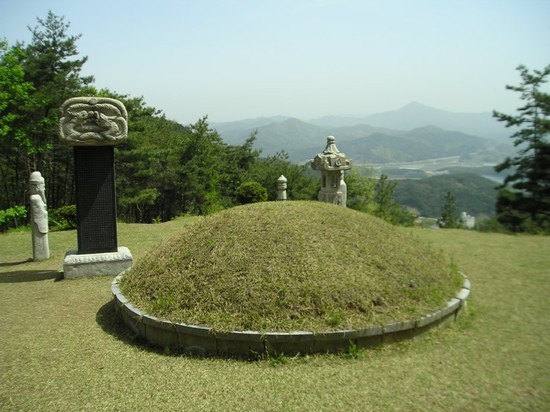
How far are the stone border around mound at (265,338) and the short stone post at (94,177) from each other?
3462 mm

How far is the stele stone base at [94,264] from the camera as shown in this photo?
7891 millimetres

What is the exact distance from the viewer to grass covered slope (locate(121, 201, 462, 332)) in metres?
4.82

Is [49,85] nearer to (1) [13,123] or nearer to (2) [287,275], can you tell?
(1) [13,123]

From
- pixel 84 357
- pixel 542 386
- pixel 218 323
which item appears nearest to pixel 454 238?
pixel 542 386

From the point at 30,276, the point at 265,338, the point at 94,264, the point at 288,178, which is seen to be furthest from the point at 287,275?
the point at 288,178

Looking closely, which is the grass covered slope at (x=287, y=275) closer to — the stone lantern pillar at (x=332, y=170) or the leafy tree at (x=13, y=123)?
the stone lantern pillar at (x=332, y=170)

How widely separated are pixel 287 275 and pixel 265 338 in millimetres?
1001

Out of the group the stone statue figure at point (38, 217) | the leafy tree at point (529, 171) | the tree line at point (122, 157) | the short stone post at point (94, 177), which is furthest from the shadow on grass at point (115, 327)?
the leafy tree at point (529, 171)

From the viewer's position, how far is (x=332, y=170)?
46.2 ft

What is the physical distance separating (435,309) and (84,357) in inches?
169

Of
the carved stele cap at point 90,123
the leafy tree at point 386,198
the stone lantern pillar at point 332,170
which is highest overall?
the carved stele cap at point 90,123

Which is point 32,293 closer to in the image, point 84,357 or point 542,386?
point 84,357

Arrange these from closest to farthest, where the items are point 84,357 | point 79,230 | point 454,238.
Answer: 1. point 84,357
2. point 79,230
3. point 454,238

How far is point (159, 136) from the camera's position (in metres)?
27.3
